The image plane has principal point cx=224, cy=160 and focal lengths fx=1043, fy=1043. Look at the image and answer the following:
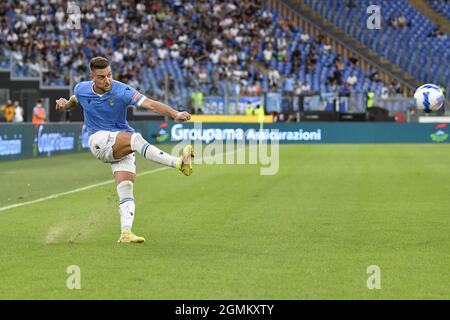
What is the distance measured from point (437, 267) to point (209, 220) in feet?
17.8

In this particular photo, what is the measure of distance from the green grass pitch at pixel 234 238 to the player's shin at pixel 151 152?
100 centimetres

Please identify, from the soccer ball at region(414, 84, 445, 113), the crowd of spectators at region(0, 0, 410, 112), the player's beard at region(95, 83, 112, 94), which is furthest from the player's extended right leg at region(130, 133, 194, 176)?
the crowd of spectators at region(0, 0, 410, 112)

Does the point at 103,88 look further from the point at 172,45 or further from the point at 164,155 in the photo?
the point at 172,45

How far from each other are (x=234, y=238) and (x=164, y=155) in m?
1.60

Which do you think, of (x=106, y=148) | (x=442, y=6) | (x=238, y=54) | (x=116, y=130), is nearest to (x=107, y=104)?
(x=116, y=130)

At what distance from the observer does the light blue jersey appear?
39.7 feet

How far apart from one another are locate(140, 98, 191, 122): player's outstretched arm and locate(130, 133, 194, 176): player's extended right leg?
34cm

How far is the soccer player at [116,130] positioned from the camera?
470 inches

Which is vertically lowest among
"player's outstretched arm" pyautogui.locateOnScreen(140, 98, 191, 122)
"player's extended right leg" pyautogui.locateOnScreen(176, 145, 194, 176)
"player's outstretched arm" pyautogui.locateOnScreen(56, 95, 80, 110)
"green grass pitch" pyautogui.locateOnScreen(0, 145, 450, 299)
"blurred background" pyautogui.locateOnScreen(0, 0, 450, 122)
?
"green grass pitch" pyautogui.locateOnScreen(0, 145, 450, 299)

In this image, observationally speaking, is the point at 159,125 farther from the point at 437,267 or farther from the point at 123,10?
the point at 437,267

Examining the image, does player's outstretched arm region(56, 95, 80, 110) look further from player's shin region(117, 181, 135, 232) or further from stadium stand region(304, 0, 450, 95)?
stadium stand region(304, 0, 450, 95)

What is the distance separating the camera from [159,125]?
50.4 metres

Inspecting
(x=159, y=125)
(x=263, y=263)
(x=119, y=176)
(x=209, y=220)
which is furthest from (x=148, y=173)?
(x=159, y=125)

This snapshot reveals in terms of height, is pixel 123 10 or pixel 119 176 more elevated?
pixel 123 10
